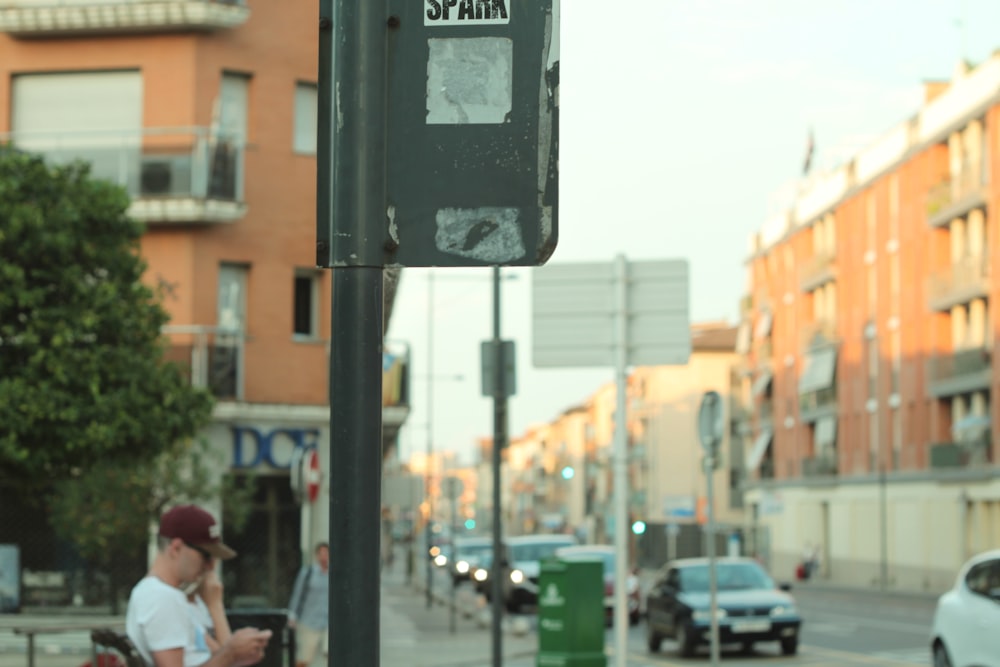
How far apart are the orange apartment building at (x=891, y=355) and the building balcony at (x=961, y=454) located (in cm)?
7

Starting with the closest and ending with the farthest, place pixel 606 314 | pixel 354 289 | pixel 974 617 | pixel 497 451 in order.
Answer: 1. pixel 354 289
2. pixel 606 314
3. pixel 974 617
4. pixel 497 451

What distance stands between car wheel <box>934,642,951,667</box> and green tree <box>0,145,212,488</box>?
38.9ft

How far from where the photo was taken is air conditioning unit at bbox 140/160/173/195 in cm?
3033

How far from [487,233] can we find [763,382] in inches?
3665

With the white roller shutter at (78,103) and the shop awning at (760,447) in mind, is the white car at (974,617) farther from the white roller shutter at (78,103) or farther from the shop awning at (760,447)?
the shop awning at (760,447)

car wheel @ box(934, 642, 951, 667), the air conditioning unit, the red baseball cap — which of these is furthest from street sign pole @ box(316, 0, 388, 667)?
the air conditioning unit

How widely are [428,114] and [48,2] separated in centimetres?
2897

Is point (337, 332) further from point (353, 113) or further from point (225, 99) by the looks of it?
point (225, 99)

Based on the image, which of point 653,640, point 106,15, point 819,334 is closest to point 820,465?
point 819,334

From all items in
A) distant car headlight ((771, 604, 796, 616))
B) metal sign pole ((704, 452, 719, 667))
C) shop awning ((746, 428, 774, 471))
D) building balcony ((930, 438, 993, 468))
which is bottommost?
distant car headlight ((771, 604, 796, 616))

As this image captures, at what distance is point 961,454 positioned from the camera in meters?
63.6

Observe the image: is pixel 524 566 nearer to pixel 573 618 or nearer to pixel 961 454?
pixel 573 618

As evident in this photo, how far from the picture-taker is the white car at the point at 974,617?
16.6 m

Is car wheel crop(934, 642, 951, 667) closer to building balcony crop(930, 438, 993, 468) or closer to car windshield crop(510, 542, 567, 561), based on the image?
car windshield crop(510, 542, 567, 561)
